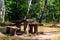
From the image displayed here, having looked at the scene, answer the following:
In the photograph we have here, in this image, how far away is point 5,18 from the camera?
24328mm

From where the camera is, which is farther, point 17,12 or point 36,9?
point 36,9

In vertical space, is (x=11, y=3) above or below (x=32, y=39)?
above

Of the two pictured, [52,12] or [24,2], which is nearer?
[24,2]

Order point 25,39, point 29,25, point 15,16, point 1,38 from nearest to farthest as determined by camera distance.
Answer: point 1,38, point 25,39, point 29,25, point 15,16

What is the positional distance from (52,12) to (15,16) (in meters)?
10.5

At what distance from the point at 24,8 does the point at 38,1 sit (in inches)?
299

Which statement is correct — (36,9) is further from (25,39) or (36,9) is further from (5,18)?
(25,39)

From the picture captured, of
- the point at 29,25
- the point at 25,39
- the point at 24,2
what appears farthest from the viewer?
the point at 24,2

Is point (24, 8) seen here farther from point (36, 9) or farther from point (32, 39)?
point (32, 39)

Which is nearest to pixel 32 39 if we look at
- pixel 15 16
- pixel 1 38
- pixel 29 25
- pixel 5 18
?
pixel 1 38

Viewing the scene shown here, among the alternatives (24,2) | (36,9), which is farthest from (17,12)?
(36,9)

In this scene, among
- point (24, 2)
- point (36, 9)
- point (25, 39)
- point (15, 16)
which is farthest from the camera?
point (36, 9)

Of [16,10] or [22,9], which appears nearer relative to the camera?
[16,10]

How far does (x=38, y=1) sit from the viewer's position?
95.8 feet
